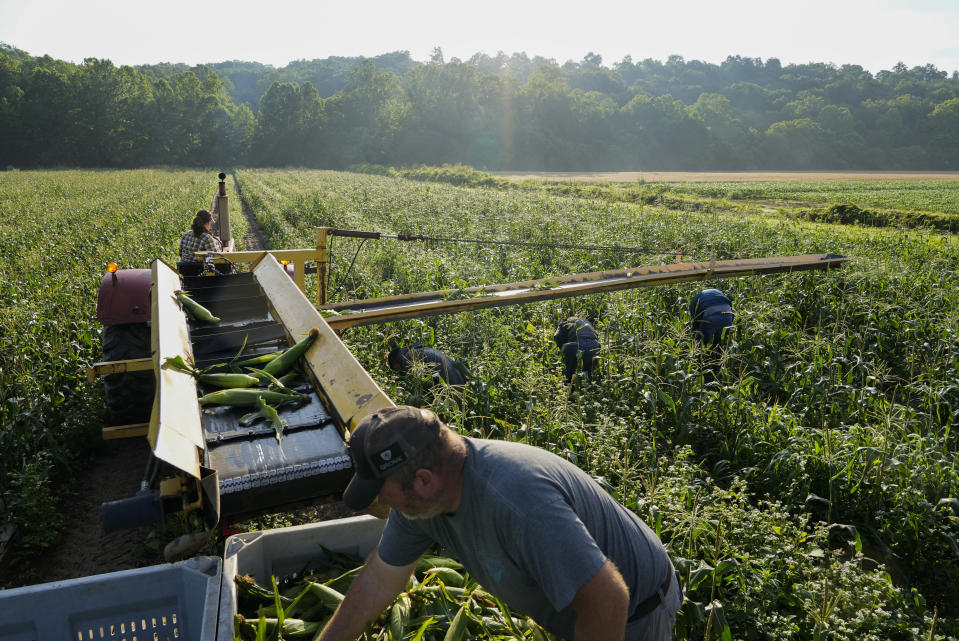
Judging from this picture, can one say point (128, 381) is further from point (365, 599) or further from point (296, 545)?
point (365, 599)

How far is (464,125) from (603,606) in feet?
281

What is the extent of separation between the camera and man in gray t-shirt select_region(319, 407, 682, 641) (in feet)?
5.18

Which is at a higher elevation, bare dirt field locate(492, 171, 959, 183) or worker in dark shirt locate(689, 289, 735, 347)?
bare dirt field locate(492, 171, 959, 183)

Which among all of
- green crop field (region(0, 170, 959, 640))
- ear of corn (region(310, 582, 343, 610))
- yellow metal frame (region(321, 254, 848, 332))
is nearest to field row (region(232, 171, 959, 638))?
green crop field (region(0, 170, 959, 640))

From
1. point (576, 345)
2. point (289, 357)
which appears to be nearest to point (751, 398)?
point (576, 345)

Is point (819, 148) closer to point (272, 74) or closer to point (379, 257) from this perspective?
point (379, 257)

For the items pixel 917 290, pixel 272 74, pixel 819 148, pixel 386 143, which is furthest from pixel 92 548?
pixel 272 74

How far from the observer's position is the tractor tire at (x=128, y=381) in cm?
502

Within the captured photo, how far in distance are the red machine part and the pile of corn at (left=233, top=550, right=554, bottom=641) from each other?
3592 mm

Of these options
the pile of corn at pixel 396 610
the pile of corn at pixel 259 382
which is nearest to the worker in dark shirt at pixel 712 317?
the pile of corn at pixel 259 382

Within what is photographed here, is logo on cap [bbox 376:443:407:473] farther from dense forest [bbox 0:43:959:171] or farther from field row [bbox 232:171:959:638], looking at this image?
dense forest [bbox 0:43:959:171]

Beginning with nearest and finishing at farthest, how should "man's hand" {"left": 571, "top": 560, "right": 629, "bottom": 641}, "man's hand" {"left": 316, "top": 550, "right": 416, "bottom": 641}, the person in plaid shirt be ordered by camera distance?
"man's hand" {"left": 571, "top": 560, "right": 629, "bottom": 641}, "man's hand" {"left": 316, "top": 550, "right": 416, "bottom": 641}, the person in plaid shirt

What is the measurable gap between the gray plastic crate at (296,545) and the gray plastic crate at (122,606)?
0.26 metres

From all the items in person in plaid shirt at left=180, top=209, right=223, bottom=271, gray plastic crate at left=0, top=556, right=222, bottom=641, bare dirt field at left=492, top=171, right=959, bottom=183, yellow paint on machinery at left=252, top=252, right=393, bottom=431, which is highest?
bare dirt field at left=492, top=171, right=959, bottom=183
